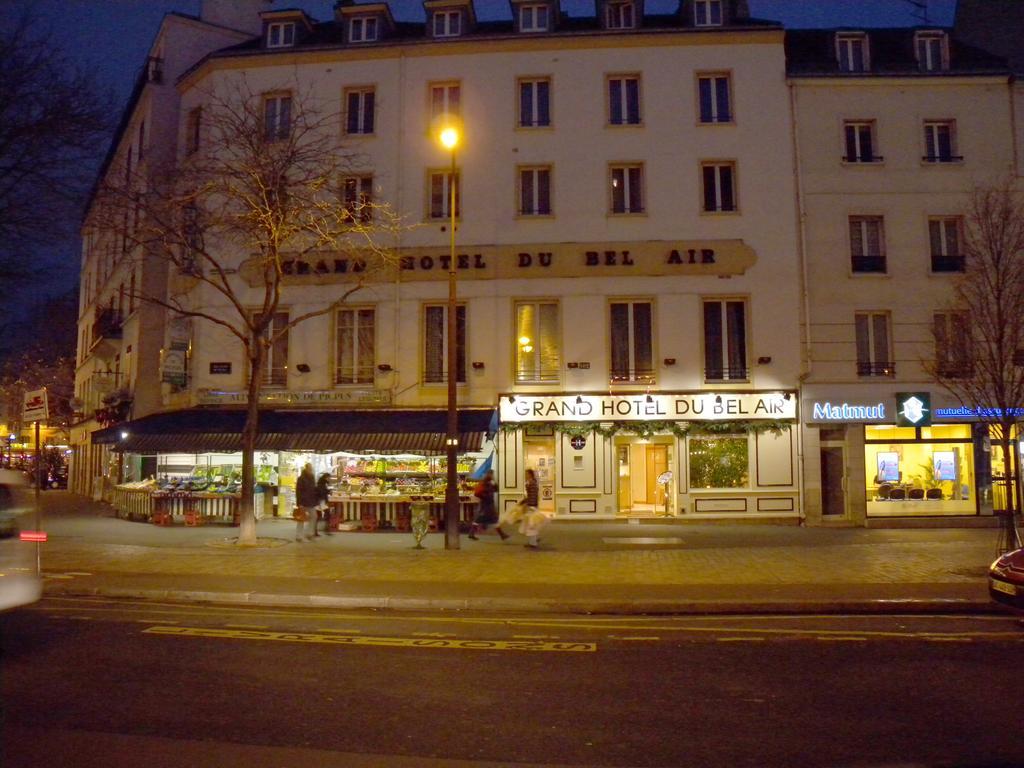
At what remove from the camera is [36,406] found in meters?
14.5

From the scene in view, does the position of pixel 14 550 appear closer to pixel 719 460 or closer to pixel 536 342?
pixel 536 342

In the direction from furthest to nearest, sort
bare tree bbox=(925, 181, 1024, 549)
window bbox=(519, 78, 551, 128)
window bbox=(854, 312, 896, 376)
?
1. window bbox=(519, 78, 551, 128)
2. window bbox=(854, 312, 896, 376)
3. bare tree bbox=(925, 181, 1024, 549)

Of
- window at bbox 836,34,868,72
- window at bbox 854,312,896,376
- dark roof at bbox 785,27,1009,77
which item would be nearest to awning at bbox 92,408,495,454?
window at bbox 854,312,896,376

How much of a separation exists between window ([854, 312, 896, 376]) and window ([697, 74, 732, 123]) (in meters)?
6.84

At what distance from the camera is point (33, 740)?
551 cm

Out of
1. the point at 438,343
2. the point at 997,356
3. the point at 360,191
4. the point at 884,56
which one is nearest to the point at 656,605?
the point at 997,356

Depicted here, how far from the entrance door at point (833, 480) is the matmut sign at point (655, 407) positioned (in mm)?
1601

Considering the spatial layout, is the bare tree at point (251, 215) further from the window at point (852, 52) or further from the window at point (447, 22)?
the window at point (852, 52)

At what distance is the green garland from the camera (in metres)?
21.8

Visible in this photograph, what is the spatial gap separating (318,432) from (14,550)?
13.2m

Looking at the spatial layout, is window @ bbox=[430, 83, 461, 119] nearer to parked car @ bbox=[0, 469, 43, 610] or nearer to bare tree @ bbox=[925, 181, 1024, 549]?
bare tree @ bbox=[925, 181, 1024, 549]

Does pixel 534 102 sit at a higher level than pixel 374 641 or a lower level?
higher

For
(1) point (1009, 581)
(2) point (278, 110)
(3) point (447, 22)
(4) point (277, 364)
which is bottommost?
(1) point (1009, 581)

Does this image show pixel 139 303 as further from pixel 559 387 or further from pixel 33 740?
pixel 33 740
